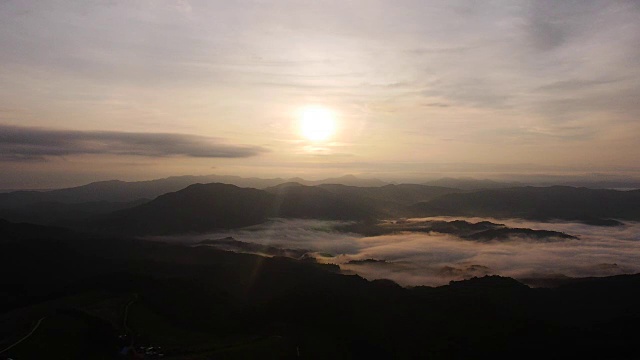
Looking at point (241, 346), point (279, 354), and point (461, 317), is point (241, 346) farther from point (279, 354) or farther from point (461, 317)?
point (461, 317)

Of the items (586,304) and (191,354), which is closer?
(191,354)

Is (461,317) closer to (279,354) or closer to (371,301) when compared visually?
(371,301)

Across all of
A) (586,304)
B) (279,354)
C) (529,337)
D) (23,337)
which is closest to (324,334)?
(279,354)

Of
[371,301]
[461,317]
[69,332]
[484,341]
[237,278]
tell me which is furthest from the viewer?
[237,278]

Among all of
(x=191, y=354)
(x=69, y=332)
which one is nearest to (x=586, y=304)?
(x=191, y=354)

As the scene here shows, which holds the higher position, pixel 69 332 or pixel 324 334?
pixel 69 332

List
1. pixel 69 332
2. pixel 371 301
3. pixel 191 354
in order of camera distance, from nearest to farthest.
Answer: pixel 191 354 → pixel 69 332 → pixel 371 301
